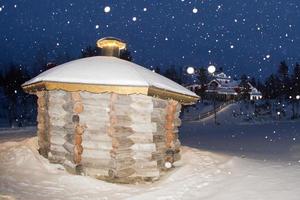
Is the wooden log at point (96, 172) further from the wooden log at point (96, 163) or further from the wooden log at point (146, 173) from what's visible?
the wooden log at point (146, 173)

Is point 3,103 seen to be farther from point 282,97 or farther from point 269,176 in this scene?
point 269,176

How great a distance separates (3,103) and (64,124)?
6334 cm

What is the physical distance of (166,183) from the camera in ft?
30.7

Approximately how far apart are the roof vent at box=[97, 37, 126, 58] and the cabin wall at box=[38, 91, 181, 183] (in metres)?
2.53

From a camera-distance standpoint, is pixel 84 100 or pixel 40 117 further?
pixel 40 117

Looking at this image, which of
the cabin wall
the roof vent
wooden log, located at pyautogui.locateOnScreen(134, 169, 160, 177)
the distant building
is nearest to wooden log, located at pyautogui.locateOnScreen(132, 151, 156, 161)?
the cabin wall

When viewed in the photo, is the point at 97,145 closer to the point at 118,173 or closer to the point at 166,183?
the point at 118,173

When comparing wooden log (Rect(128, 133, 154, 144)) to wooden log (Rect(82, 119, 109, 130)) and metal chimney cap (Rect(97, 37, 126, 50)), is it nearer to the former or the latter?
wooden log (Rect(82, 119, 109, 130))

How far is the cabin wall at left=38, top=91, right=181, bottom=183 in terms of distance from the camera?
988cm

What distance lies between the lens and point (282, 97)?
281 feet

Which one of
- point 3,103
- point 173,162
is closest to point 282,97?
point 3,103

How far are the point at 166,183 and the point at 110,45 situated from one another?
17.3ft

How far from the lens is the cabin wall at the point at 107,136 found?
988cm

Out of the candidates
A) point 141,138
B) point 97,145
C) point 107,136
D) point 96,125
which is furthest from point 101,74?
point 141,138
